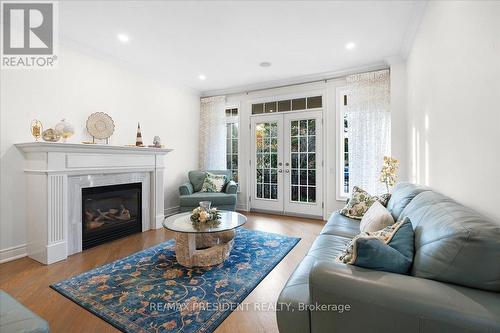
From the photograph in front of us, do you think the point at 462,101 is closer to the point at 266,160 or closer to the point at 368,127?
the point at 368,127

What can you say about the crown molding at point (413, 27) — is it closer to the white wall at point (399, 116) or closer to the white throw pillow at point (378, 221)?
the white wall at point (399, 116)

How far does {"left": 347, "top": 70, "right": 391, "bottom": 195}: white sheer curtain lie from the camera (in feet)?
13.0

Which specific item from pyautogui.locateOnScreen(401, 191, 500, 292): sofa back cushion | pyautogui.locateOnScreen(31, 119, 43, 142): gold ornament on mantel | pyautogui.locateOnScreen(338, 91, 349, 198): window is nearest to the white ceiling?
pyautogui.locateOnScreen(338, 91, 349, 198): window

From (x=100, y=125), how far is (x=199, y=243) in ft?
7.75

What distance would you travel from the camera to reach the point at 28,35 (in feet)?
9.35

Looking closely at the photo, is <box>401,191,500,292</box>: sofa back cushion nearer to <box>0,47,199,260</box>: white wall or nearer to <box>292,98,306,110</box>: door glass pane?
<box>292,98,306,110</box>: door glass pane

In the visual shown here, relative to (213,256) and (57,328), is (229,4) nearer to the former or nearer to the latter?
(213,256)

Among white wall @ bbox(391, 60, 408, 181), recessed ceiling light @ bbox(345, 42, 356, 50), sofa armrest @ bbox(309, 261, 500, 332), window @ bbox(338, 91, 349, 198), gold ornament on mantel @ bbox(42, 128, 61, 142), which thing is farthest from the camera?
window @ bbox(338, 91, 349, 198)

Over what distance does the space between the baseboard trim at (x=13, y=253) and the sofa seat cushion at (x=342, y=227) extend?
135 inches

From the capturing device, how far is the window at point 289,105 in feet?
15.2

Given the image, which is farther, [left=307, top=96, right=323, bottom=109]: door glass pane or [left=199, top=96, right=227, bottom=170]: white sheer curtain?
[left=199, top=96, right=227, bottom=170]: white sheer curtain

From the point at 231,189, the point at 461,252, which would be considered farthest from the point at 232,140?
the point at 461,252

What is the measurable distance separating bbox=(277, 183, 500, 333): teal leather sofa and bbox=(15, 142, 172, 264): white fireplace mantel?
2765mm

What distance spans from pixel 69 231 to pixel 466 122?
3966 mm
